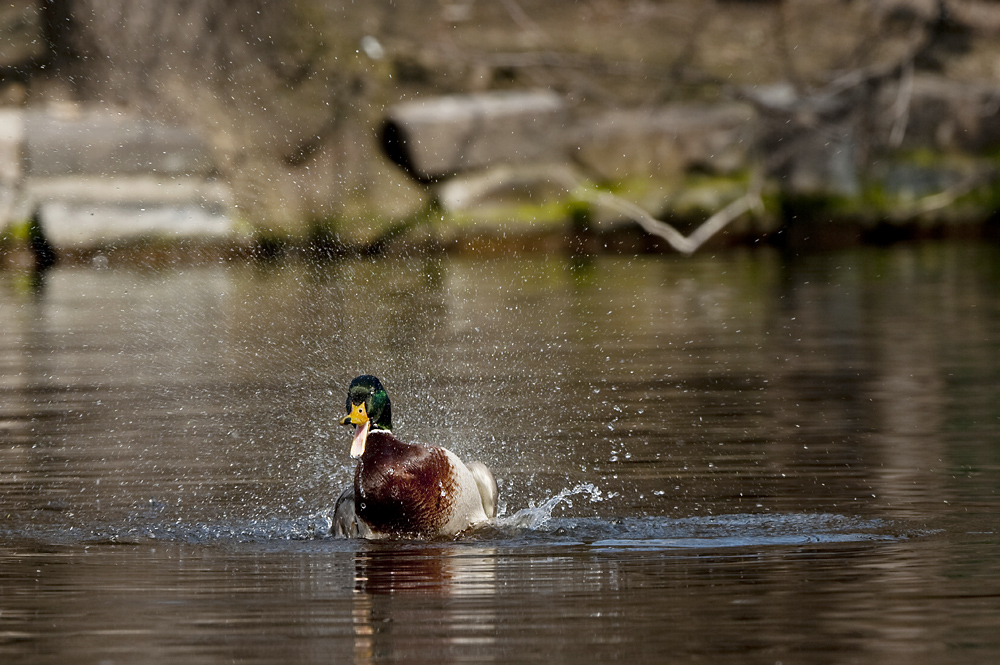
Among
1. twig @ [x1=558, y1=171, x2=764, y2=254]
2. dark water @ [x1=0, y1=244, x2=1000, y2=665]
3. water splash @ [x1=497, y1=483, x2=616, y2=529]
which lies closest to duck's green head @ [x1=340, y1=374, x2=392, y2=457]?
dark water @ [x1=0, y1=244, x2=1000, y2=665]

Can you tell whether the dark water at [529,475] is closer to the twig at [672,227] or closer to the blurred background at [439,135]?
the blurred background at [439,135]

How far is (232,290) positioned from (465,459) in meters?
7.82

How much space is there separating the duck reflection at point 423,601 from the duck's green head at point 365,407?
466mm

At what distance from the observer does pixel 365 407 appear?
5402 millimetres

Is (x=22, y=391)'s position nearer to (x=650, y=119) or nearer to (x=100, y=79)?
(x=100, y=79)

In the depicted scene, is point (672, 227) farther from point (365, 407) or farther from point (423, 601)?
point (423, 601)

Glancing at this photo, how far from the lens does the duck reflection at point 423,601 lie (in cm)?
375

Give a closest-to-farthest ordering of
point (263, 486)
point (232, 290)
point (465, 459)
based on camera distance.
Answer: point (263, 486)
point (465, 459)
point (232, 290)

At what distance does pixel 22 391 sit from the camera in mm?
8922

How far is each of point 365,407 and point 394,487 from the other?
0.32m

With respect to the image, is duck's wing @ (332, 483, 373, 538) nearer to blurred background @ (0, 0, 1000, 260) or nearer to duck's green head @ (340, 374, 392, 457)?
duck's green head @ (340, 374, 392, 457)

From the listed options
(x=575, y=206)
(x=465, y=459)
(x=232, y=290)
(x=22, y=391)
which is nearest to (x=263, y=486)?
(x=465, y=459)

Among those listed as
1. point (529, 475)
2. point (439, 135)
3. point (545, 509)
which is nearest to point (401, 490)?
point (545, 509)

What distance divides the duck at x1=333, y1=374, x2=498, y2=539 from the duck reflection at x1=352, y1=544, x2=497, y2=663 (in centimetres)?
16
